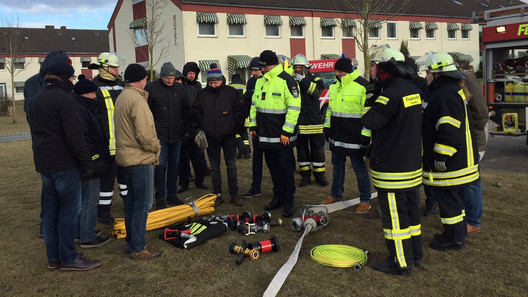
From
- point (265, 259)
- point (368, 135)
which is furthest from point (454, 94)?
point (265, 259)

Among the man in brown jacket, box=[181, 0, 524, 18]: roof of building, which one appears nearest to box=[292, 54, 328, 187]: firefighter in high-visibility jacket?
the man in brown jacket

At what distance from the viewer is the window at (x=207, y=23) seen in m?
29.5

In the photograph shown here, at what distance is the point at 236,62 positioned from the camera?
99.9 ft

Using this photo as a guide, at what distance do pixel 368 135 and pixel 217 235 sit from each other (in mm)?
2134

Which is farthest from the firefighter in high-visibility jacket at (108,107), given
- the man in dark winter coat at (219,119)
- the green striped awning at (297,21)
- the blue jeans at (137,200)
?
the green striped awning at (297,21)

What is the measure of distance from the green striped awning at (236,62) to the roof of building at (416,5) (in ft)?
11.5

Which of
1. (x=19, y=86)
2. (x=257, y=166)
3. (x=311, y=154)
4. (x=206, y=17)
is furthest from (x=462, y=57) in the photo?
(x=19, y=86)

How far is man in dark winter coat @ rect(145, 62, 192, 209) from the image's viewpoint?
661 centimetres

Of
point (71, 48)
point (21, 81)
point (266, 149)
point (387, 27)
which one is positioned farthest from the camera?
point (71, 48)

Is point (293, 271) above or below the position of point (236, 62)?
below

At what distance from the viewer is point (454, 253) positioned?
15.5 feet

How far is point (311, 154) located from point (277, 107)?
2291mm

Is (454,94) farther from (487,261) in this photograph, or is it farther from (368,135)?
(487,261)

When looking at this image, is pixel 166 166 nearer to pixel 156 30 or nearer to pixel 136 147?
pixel 136 147
